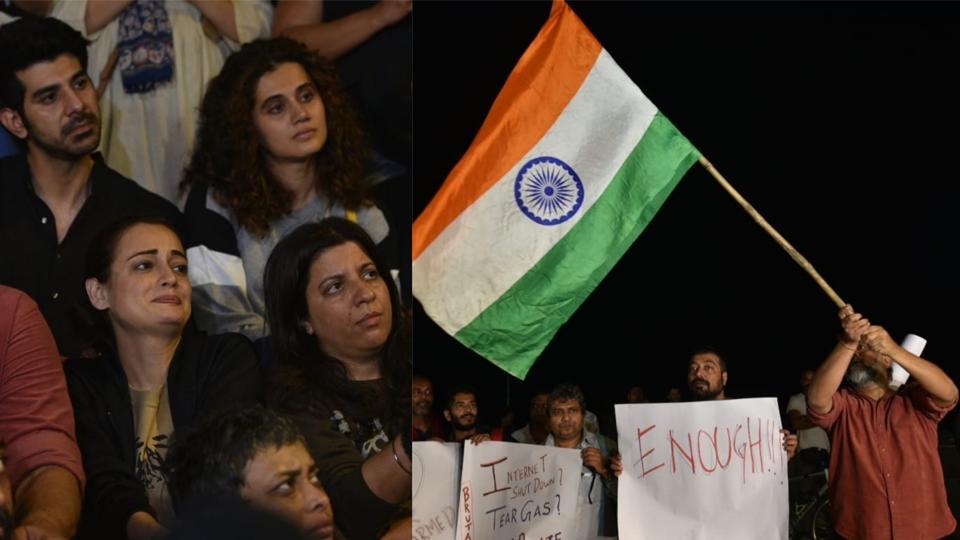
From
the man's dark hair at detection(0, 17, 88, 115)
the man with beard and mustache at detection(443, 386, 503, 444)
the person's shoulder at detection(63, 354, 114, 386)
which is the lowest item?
the man with beard and mustache at detection(443, 386, 503, 444)

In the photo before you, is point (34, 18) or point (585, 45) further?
point (585, 45)

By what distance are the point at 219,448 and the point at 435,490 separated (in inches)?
63.0

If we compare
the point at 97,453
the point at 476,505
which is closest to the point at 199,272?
the point at 97,453

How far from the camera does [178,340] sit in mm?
4723

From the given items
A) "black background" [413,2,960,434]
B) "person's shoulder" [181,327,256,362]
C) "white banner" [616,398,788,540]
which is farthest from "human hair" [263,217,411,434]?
"black background" [413,2,960,434]

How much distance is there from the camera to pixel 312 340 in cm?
484

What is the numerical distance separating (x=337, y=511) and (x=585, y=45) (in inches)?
90.0

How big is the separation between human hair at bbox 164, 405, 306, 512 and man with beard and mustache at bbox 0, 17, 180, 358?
1.64ft

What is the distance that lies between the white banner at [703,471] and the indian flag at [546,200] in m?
0.63

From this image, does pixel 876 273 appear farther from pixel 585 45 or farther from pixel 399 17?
pixel 399 17

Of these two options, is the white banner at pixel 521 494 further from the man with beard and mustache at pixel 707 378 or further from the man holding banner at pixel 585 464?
the man with beard and mustache at pixel 707 378

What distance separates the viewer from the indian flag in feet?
18.8

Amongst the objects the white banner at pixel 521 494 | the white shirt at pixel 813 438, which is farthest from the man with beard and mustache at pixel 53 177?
the white shirt at pixel 813 438

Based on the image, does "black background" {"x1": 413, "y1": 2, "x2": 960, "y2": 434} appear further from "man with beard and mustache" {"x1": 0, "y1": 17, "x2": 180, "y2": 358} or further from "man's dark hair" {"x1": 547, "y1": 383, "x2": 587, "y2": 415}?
"man with beard and mustache" {"x1": 0, "y1": 17, "x2": 180, "y2": 358}
